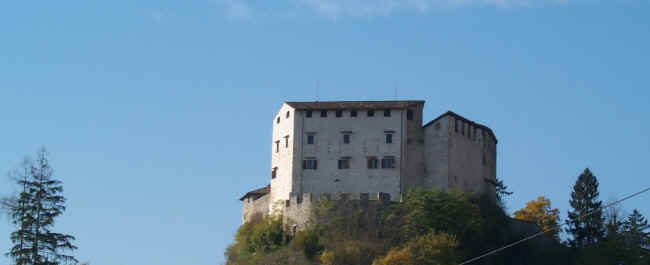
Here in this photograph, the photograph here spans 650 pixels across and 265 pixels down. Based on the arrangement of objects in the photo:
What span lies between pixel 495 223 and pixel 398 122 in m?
9.36

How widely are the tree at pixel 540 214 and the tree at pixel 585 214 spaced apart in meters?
4.04

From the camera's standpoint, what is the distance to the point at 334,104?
76.4 meters

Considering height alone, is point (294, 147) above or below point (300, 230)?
above

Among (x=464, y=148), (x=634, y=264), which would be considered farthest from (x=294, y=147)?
(x=634, y=264)

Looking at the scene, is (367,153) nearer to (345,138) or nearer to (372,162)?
(372,162)

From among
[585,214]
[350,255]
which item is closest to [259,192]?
[350,255]

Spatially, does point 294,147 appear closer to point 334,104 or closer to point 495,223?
point 334,104

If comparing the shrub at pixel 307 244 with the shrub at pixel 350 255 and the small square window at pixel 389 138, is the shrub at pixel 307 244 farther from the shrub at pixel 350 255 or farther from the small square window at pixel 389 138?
the small square window at pixel 389 138

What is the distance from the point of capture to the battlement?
73250 millimetres

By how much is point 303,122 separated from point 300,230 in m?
7.68

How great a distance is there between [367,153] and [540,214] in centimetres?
1855

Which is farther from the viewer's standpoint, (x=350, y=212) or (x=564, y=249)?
(x=564, y=249)

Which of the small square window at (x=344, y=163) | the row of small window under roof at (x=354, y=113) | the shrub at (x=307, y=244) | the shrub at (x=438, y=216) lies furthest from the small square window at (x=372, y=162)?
the shrub at (x=307, y=244)

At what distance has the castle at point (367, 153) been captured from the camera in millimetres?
74375
